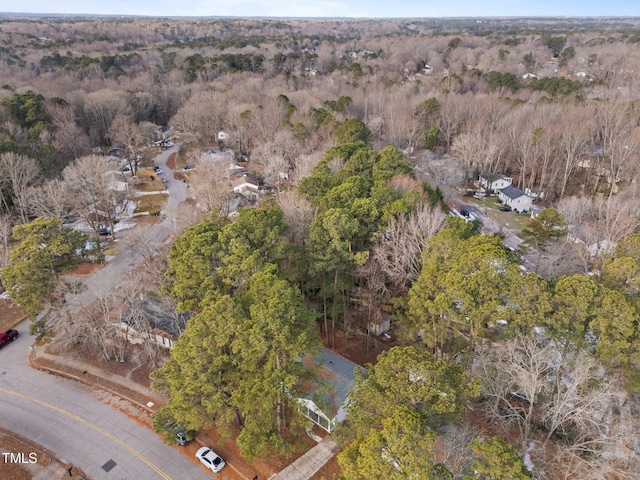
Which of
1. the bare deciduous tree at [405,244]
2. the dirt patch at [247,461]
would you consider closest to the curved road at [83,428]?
the dirt patch at [247,461]

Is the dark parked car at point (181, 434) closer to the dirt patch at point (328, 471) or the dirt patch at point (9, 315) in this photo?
the dirt patch at point (328, 471)

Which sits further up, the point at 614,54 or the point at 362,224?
the point at 614,54

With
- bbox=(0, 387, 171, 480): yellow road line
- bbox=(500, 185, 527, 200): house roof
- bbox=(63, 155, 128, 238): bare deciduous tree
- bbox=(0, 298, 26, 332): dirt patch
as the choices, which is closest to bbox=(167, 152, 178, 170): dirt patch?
bbox=(63, 155, 128, 238): bare deciduous tree

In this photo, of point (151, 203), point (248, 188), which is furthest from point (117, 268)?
point (248, 188)

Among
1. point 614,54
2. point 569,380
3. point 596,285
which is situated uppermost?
point 614,54

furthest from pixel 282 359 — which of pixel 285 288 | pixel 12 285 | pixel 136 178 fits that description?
pixel 136 178

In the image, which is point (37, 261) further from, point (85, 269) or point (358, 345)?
point (358, 345)

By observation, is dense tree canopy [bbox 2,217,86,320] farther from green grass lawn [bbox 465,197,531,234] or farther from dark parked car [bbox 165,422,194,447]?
green grass lawn [bbox 465,197,531,234]

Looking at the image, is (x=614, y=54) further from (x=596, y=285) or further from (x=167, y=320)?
(x=167, y=320)
